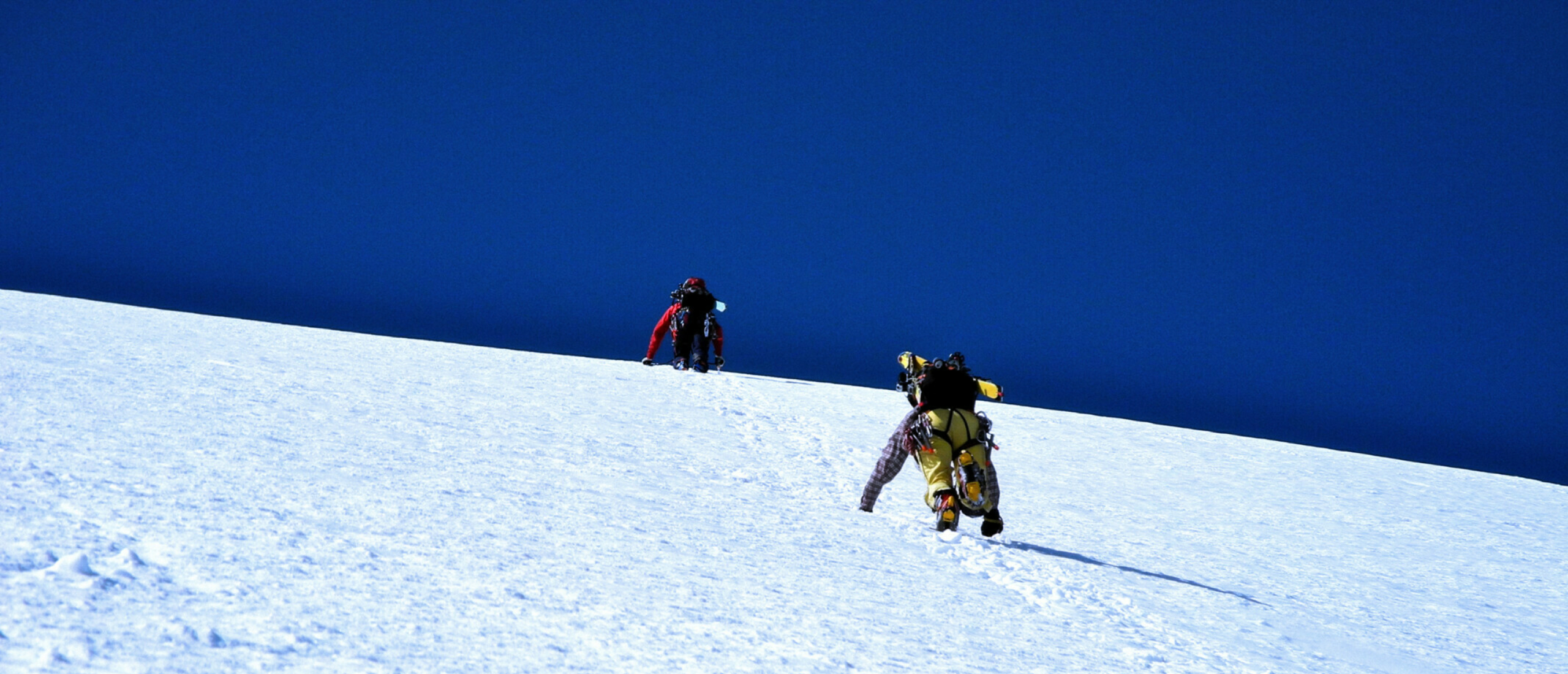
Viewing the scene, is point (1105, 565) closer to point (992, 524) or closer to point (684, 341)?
point (992, 524)

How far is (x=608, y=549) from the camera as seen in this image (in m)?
4.59

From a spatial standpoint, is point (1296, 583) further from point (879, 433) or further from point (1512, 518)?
point (1512, 518)

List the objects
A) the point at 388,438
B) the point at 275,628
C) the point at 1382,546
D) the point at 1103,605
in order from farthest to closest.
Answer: the point at 1382,546
the point at 388,438
the point at 1103,605
the point at 275,628

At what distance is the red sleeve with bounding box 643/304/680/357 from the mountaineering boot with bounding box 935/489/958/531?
444 inches

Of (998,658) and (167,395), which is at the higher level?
(167,395)

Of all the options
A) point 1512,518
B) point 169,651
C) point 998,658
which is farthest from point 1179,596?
point 1512,518

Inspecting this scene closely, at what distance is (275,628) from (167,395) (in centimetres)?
521

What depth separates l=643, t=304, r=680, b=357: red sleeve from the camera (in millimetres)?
17625

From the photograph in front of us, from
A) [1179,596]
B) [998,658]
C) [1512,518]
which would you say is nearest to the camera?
[998,658]

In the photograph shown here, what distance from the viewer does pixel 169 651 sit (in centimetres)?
264

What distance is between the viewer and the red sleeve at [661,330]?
1762cm

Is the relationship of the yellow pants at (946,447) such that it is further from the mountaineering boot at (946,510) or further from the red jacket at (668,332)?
the red jacket at (668,332)

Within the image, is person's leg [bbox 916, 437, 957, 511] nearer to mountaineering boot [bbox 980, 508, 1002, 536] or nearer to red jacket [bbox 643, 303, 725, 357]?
mountaineering boot [bbox 980, 508, 1002, 536]

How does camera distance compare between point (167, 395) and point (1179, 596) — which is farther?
point (167, 395)
